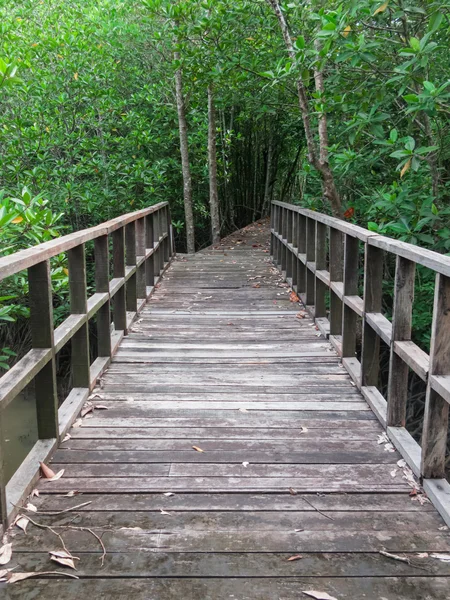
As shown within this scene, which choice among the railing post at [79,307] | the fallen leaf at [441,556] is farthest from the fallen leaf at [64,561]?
the railing post at [79,307]

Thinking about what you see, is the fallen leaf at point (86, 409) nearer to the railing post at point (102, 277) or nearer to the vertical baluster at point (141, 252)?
the railing post at point (102, 277)

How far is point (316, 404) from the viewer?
3746 millimetres

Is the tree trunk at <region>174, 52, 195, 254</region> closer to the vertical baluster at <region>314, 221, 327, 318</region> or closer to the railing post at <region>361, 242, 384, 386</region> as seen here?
the vertical baluster at <region>314, 221, 327, 318</region>

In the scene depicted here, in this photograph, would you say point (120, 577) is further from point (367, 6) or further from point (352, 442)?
point (367, 6)

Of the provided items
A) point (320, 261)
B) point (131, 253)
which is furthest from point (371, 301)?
point (131, 253)

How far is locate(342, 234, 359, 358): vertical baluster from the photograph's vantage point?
4.34m

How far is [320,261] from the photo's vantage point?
571 cm

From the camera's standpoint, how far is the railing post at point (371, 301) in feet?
12.2

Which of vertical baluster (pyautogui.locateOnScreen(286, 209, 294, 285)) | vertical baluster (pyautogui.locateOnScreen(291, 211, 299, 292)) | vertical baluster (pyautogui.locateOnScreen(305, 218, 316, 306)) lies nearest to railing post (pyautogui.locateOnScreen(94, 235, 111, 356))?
vertical baluster (pyautogui.locateOnScreen(305, 218, 316, 306))

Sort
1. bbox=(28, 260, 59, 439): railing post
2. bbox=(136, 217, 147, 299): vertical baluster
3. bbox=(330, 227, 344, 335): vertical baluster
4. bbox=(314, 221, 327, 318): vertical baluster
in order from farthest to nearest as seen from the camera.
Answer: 1. bbox=(136, 217, 147, 299): vertical baluster
2. bbox=(314, 221, 327, 318): vertical baluster
3. bbox=(330, 227, 344, 335): vertical baluster
4. bbox=(28, 260, 59, 439): railing post

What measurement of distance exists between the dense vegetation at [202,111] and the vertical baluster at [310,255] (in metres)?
0.63

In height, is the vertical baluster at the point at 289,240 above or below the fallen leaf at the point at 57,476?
above

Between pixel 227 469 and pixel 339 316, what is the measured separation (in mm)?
2482

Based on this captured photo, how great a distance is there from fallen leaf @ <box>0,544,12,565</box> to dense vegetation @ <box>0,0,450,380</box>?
191cm
